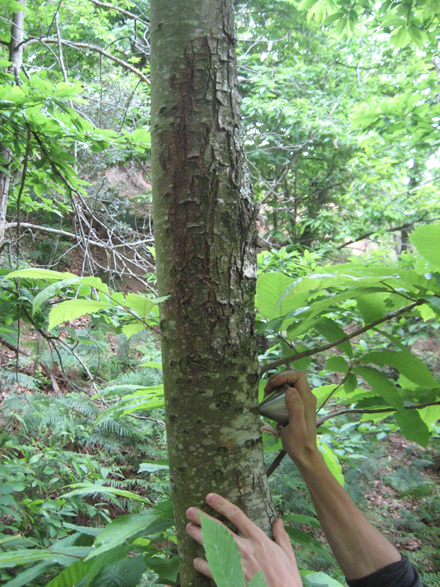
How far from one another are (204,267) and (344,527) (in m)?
0.76

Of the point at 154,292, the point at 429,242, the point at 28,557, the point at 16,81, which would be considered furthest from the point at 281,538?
the point at 16,81

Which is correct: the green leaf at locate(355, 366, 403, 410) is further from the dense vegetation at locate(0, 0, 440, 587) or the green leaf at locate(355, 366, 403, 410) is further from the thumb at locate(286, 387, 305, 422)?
the thumb at locate(286, 387, 305, 422)

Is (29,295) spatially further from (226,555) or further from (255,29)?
(255,29)

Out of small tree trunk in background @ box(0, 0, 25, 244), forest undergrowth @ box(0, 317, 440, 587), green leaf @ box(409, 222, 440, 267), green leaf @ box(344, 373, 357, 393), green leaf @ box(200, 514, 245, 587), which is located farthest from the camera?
forest undergrowth @ box(0, 317, 440, 587)

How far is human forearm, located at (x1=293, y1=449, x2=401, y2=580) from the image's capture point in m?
0.90

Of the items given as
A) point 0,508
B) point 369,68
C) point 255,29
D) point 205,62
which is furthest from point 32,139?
point 255,29

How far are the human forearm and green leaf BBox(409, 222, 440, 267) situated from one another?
51cm

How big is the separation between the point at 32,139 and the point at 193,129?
129 cm

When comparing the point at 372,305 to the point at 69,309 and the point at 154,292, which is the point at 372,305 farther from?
the point at 154,292

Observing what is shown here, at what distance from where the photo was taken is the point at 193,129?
770 mm

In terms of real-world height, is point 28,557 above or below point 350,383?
below

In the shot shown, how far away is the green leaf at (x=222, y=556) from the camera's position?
1.26 feet

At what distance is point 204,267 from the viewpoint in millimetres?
749

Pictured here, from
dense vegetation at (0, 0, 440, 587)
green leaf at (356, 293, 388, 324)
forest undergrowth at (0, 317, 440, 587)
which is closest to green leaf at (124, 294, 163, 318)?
dense vegetation at (0, 0, 440, 587)
